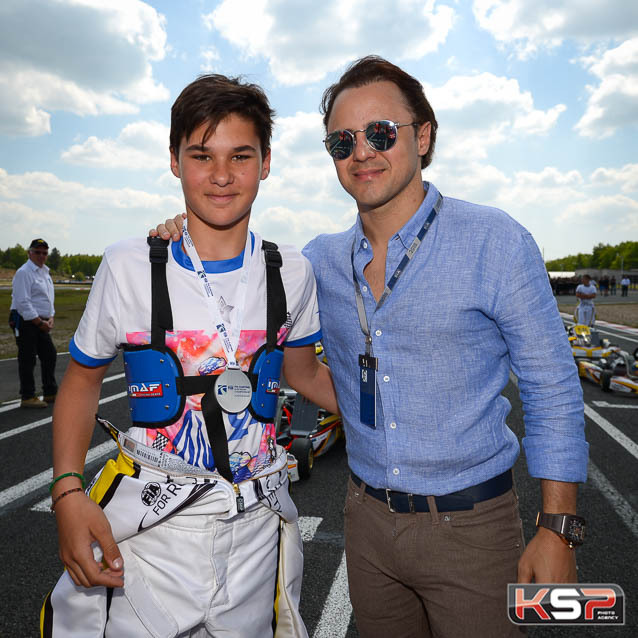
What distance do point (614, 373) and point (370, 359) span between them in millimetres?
9924

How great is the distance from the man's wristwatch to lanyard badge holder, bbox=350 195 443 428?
68 centimetres

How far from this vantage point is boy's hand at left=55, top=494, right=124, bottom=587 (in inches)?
63.5

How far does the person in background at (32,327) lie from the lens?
347 inches

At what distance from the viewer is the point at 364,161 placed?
6.94 ft

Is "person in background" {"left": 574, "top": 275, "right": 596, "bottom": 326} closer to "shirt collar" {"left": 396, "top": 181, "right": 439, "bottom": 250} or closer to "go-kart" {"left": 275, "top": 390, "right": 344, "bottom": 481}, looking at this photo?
"go-kart" {"left": 275, "top": 390, "right": 344, "bottom": 481}

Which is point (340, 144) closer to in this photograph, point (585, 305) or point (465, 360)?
point (465, 360)

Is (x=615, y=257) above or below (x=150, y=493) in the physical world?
above

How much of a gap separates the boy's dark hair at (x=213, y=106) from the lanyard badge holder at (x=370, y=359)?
2.32 feet

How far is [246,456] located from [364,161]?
1188 mm

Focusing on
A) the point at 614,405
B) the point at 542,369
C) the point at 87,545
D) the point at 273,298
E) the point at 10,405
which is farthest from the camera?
the point at 614,405

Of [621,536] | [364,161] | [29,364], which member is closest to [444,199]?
[364,161]

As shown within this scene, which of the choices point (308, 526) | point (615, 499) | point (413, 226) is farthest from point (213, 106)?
point (615, 499)

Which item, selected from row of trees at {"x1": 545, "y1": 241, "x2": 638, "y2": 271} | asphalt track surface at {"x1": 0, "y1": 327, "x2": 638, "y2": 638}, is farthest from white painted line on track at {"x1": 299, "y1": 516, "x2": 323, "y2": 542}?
row of trees at {"x1": 545, "y1": 241, "x2": 638, "y2": 271}

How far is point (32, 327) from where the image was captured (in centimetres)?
911
